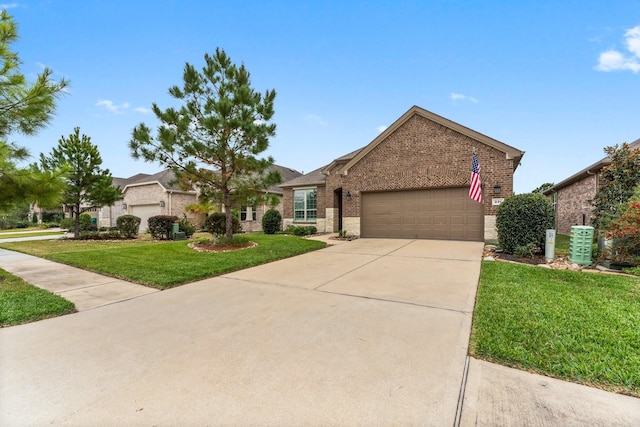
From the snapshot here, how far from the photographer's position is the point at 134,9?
8.34 m

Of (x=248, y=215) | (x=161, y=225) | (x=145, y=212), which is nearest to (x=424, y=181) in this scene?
(x=248, y=215)

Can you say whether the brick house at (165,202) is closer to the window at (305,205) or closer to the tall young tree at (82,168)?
the window at (305,205)

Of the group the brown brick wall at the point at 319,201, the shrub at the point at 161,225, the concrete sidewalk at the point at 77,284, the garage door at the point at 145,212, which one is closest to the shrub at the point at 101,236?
the shrub at the point at 161,225

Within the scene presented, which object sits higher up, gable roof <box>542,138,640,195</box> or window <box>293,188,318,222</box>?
gable roof <box>542,138,640,195</box>

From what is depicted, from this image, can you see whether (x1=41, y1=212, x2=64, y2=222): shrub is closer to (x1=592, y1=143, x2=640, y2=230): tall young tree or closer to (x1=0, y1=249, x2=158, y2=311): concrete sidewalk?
(x1=0, y1=249, x2=158, y2=311): concrete sidewalk

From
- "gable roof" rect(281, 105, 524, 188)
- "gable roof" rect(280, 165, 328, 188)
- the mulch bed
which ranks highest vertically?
"gable roof" rect(281, 105, 524, 188)

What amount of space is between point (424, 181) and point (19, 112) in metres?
12.5

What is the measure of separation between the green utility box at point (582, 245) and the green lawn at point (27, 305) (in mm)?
10529

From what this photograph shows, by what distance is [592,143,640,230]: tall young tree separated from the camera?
24.1 feet

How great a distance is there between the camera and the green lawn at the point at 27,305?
12.2 ft

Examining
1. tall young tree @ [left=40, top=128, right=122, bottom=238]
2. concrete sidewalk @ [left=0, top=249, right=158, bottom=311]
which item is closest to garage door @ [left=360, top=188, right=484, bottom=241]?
concrete sidewalk @ [left=0, top=249, right=158, bottom=311]

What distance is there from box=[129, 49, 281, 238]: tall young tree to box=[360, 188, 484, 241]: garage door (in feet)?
18.1

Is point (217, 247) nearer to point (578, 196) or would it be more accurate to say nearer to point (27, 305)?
point (27, 305)

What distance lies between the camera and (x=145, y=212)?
2088 cm
